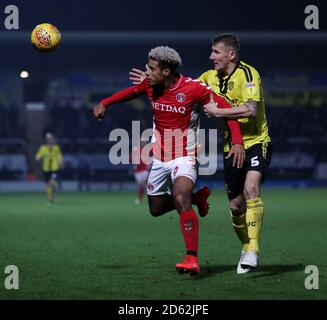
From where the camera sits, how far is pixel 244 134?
966 cm

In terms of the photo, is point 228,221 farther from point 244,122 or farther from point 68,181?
point 68,181

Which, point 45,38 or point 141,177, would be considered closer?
point 45,38

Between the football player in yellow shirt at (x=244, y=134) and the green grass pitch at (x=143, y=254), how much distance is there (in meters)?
0.46

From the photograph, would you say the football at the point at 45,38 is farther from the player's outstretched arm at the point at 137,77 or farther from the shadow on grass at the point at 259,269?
the shadow on grass at the point at 259,269

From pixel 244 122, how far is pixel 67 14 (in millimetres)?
25210

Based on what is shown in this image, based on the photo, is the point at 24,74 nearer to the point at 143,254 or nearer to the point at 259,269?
the point at 143,254

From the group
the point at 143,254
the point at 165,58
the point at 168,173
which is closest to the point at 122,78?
the point at 143,254

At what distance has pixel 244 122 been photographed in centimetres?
962

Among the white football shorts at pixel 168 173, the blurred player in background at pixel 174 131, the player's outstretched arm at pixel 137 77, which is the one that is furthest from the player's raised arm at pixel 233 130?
the player's outstretched arm at pixel 137 77

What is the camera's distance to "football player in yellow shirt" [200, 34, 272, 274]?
929 cm

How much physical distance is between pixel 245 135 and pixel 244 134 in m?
0.02

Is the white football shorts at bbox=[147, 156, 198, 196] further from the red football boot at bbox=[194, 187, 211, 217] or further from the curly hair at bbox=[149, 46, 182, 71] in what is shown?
the curly hair at bbox=[149, 46, 182, 71]
